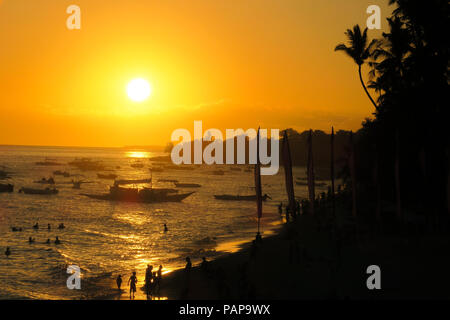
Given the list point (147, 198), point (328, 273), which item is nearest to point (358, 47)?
point (328, 273)

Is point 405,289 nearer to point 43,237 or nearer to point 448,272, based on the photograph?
point 448,272

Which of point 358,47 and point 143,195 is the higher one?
point 358,47

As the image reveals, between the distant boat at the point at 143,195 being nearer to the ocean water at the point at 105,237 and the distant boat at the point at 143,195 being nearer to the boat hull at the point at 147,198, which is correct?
the boat hull at the point at 147,198

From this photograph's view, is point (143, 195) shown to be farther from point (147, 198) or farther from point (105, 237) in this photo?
point (105, 237)

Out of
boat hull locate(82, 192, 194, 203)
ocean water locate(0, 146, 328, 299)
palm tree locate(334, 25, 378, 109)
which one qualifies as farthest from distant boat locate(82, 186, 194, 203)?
palm tree locate(334, 25, 378, 109)

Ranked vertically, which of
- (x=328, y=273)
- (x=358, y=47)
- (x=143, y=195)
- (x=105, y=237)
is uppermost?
(x=358, y=47)

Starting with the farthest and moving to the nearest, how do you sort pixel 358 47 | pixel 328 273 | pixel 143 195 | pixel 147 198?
1. pixel 143 195
2. pixel 147 198
3. pixel 358 47
4. pixel 328 273

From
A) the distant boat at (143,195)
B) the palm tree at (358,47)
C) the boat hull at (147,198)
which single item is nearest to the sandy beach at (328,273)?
the palm tree at (358,47)

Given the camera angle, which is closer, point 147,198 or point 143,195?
point 147,198

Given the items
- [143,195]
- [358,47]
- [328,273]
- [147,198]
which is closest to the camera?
[328,273]

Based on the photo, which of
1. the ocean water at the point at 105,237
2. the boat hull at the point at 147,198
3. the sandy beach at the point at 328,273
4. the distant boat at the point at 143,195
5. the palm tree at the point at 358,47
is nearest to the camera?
the sandy beach at the point at 328,273
